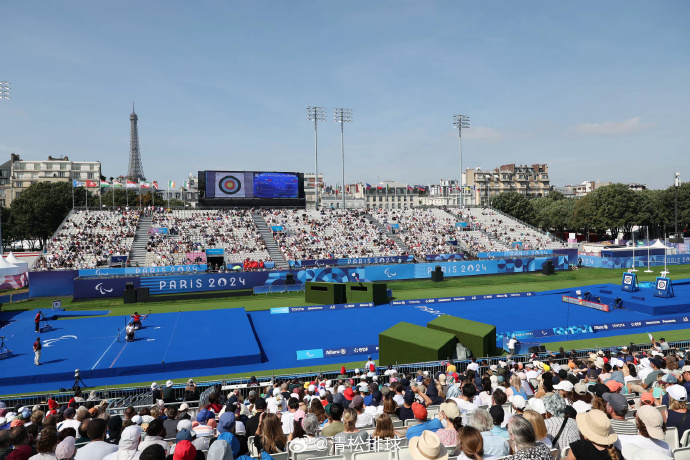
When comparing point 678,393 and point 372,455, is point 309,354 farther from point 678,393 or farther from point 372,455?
point 678,393

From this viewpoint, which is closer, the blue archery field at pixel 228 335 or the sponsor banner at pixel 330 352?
the blue archery field at pixel 228 335

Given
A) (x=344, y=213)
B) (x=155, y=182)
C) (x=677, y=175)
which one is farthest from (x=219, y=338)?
(x=677, y=175)

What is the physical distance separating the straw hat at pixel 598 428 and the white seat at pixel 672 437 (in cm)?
286

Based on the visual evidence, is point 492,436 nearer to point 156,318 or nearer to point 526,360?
point 526,360

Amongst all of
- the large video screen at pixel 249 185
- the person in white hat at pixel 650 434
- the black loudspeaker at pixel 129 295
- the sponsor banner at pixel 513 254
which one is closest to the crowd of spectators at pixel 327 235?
the large video screen at pixel 249 185

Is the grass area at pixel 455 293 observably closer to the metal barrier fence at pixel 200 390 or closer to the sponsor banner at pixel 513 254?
the metal barrier fence at pixel 200 390

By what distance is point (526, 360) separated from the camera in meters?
20.5

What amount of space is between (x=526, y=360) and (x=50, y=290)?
42.3 meters

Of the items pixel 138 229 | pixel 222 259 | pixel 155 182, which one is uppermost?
pixel 155 182

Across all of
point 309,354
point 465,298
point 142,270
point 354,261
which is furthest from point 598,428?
point 354,261

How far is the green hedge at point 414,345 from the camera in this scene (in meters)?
19.7

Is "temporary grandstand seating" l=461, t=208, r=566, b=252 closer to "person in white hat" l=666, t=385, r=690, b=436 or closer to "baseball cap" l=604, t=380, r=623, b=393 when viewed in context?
"baseball cap" l=604, t=380, r=623, b=393

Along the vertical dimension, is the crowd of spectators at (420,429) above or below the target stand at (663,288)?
above

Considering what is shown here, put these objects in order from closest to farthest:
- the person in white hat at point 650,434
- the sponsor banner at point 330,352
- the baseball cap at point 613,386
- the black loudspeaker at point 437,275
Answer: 1. the person in white hat at point 650,434
2. the baseball cap at point 613,386
3. the sponsor banner at point 330,352
4. the black loudspeaker at point 437,275
